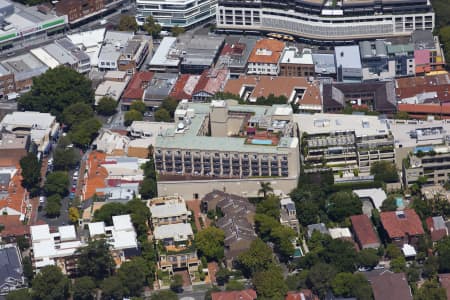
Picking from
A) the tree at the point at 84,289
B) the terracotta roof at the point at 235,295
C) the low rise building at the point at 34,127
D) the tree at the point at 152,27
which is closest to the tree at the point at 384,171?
the terracotta roof at the point at 235,295

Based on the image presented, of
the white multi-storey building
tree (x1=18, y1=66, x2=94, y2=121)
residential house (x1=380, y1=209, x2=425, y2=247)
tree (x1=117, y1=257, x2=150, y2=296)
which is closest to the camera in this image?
tree (x1=117, y1=257, x2=150, y2=296)

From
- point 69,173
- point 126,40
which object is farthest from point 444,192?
point 126,40

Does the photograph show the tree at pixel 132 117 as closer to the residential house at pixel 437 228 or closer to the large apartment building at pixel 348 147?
the large apartment building at pixel 348 147

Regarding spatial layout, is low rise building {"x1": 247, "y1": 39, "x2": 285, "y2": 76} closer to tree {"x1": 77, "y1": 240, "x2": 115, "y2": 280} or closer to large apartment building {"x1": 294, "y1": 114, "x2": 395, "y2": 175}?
large apartment building {"x1": 294, "y1": 114, "x2": 395, "y2": 175}

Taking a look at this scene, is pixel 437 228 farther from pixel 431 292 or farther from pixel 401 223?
pixel 431 292

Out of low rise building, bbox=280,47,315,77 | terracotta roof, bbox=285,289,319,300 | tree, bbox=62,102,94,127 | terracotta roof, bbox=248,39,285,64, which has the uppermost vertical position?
terracotta roof, bbox=248,39,285,64

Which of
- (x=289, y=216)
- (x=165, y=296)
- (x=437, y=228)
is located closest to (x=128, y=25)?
(x=289, y=216)

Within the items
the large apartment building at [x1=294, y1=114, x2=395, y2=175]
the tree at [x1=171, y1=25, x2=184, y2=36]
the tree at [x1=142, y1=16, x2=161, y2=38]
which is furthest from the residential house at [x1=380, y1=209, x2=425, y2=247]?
the tree at [x1=142, y1=16, x2=161, y2=38]
